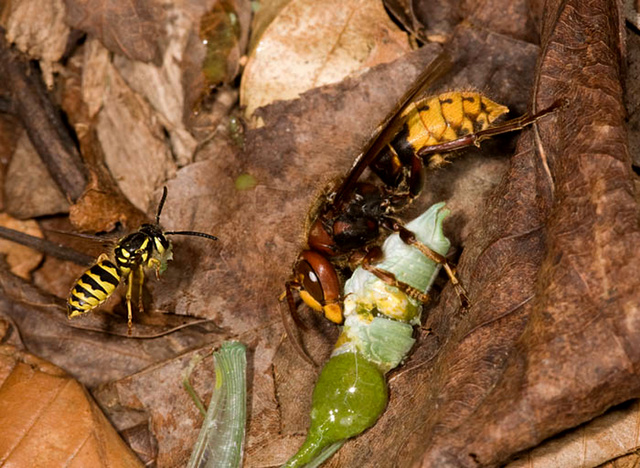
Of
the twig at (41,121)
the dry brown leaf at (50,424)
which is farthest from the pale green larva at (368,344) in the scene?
the twig at (41,121)

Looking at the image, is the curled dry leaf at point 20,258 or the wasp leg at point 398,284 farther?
the curled dry leaf at point 20,258

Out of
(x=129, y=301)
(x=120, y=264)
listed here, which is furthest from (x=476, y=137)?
(x=129, y=301)

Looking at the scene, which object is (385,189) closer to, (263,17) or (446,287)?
(446,287)

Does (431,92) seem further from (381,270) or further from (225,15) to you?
(225,15)

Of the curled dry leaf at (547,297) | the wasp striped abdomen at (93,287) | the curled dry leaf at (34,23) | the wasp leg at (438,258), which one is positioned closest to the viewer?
the curled dry leaf at (547,297)

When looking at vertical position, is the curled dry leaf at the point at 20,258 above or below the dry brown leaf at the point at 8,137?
below

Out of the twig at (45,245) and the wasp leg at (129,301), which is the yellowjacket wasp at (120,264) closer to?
the wasp leg at (129,301)

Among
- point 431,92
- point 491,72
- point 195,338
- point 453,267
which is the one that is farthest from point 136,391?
point 491,72
